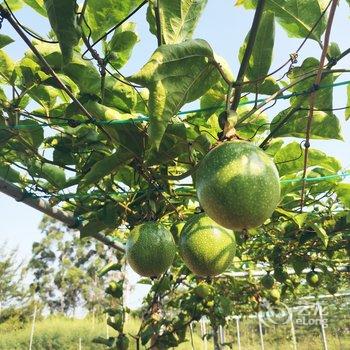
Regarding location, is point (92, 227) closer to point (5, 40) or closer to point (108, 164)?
point (108, 164)

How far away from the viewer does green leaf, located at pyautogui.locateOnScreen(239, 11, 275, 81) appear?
48.2 inches

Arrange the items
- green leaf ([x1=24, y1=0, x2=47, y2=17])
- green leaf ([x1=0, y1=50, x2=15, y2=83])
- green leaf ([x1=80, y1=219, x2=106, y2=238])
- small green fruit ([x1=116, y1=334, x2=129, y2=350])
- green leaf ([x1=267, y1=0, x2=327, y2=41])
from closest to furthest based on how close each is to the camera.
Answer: green leaf ([x1=267, y1=0, x2=327, y2=41])
green leaf ([x1=24, y1=0, x2=47, y2=17])
green leaf ([x1=0, y1=50, x2=15, y2=83])
green leaf ([x1=80, y1=219, x2=106, y2=238])
small green fruit ([x1=116, y1=334, x2=129, y2=350])

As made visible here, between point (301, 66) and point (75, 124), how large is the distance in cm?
85

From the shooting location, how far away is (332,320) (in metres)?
19.5

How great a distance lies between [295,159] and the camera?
6.45 ft

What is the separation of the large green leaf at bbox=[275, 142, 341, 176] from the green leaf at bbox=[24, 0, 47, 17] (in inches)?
44.3

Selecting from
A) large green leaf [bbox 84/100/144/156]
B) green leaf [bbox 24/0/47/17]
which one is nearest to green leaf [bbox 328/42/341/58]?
large green leaf [bbox 84/100/144/156]

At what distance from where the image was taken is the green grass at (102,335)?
64.9 feet

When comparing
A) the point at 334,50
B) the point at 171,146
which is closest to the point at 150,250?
the point at 171,146

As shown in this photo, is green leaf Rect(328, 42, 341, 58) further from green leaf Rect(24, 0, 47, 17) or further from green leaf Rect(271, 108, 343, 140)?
green leaf Rect(24, 0, 47, 17)

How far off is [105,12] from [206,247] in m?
0.82

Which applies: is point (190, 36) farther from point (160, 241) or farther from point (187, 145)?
point (160, 241)

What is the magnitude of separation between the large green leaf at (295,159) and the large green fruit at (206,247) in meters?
0.58

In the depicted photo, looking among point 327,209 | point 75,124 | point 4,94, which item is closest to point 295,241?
point 327,209
